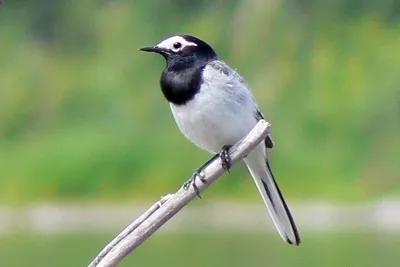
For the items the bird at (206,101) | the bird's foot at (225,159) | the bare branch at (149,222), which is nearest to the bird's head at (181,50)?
the bird at (206,101)

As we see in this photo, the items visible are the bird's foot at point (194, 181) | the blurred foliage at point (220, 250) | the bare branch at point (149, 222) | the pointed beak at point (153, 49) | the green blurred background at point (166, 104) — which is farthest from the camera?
the green blurred background at point (166, 104)

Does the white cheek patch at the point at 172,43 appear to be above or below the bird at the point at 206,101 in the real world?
above

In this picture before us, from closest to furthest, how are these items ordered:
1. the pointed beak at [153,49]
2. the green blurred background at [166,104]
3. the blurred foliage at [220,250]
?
1. the pointed beak at [153,49]
2. the blurred foliage at [220,250]
3. the green blurred background at [166,104]

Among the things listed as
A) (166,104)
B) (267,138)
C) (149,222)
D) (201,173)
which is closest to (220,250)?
(166,104)

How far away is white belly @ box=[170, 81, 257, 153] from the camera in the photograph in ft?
4.27

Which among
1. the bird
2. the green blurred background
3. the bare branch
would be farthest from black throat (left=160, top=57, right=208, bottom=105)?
the green blurred background

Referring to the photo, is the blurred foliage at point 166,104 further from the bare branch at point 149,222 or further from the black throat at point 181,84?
the bare branch at point 149,222

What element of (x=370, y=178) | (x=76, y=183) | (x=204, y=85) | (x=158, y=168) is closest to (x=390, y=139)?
(x=370, y=178)

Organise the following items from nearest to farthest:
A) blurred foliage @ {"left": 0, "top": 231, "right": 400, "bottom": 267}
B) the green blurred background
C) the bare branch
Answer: the bare branch
blurred foliage @ {"left": 0, "top": 231, "right": 400, "bottom": 267}
the green blurred background

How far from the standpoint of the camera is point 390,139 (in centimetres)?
301

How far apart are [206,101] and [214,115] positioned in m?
0.02

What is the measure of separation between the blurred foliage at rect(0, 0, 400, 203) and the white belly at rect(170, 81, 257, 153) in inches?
62.3

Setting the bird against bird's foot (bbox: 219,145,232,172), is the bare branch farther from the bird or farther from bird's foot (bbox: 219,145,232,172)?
the bird

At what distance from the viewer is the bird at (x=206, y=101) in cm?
130
